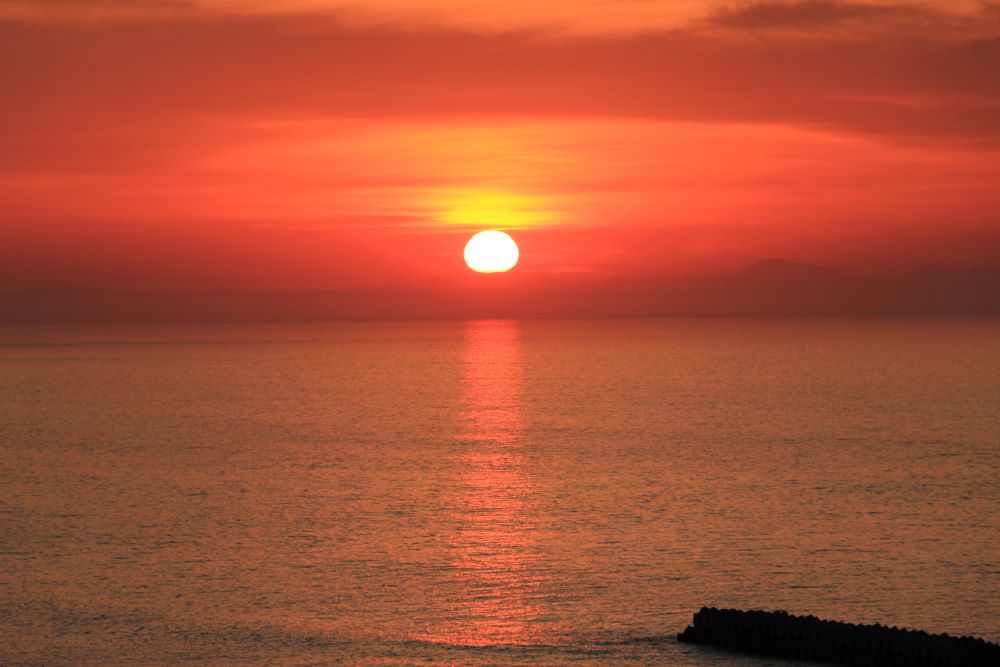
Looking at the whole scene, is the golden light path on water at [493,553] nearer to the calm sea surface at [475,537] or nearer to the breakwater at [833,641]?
the calm sea surface at [475,537]

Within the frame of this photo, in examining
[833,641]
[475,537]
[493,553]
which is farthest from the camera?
[475,537]

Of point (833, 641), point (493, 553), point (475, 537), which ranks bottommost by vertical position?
point (833, 641)

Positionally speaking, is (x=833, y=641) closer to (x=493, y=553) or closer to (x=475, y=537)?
(x=493, y=553)

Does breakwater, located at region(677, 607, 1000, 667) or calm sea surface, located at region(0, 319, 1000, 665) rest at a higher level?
calm sea surface, located at region(0, 319, 1000, 665)

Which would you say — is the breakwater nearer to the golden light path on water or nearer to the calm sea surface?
the calm sea surface

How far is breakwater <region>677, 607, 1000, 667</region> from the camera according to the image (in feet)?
122

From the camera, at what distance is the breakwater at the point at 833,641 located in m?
37.3

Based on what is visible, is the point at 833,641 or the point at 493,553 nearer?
the point at 833,641

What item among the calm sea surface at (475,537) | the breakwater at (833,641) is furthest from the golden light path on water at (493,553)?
the breakwater at (833,641)

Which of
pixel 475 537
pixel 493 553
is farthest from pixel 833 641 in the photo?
pixel 475 537

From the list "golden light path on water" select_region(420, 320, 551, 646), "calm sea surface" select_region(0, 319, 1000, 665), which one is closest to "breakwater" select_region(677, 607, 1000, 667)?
"calm sea surface" select_region(0, 319, 1000, 665)

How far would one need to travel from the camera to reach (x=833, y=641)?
130 ft

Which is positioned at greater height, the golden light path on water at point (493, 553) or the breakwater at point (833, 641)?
the golden light path on water at point (493, 553)

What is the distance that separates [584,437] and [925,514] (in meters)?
50.1
